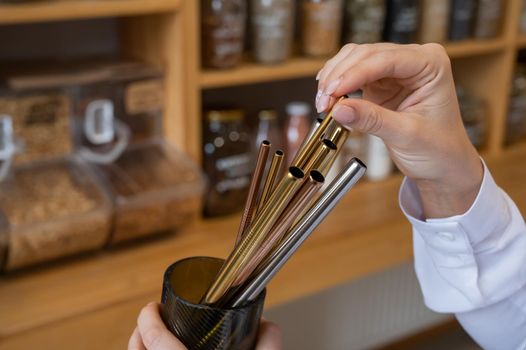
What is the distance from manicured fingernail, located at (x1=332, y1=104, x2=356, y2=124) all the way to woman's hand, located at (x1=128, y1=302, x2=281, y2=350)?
0.52 feet

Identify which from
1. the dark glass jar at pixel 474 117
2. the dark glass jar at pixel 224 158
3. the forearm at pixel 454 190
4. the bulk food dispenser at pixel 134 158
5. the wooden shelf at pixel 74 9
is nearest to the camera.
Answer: the forearm at pixel 454 190

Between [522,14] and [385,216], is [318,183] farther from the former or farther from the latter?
[522,14]

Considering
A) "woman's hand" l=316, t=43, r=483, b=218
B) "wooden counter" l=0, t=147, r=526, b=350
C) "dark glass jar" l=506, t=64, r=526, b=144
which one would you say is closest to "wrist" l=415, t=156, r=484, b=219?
"woman's hand" l=316, t=43, r=483, b=218

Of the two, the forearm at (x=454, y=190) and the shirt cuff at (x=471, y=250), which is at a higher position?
the forearm at (x=454, y=190)

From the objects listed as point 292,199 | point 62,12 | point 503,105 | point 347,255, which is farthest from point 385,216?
point 292,199

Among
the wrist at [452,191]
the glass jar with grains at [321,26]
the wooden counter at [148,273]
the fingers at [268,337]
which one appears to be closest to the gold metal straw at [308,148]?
the fingers at [268,337]

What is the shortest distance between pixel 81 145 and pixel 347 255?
20.4 inches

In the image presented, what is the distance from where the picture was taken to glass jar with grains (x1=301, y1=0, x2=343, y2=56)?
4.22ft

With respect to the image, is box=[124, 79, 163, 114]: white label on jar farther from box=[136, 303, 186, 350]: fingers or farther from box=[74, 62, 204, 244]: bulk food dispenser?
box=[136, 303, 186, 350]: fingers

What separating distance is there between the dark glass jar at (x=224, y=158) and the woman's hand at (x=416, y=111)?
618mm

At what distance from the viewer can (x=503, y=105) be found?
5.33 feet

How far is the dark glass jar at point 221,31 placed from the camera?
120cm

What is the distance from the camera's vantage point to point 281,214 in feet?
1.34

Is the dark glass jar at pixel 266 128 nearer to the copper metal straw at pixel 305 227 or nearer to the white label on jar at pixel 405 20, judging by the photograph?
the white label on jar at pixel 405 20
